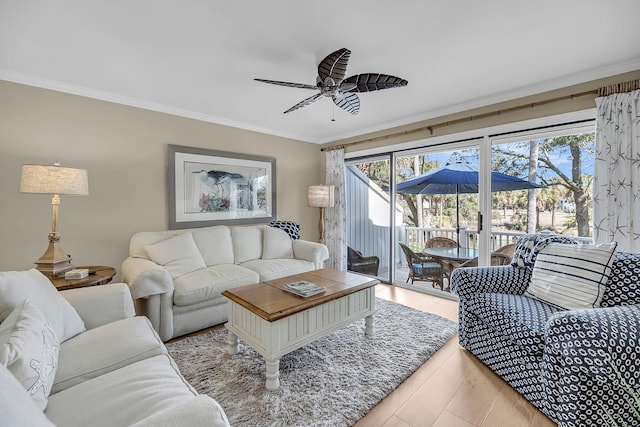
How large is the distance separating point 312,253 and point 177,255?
1.56m

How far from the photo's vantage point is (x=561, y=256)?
1.94m

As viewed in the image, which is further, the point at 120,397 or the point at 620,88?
the point at 620,88

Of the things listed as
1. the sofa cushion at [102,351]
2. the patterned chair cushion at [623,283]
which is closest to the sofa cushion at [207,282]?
the sofa cushion at [102,351]

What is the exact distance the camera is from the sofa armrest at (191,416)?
723mm

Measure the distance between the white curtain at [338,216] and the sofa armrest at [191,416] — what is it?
3.73 metres

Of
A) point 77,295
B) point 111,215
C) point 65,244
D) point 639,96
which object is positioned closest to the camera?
point 77,295

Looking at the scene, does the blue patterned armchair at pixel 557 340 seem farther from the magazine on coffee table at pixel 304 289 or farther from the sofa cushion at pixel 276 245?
the sofa cushion at pixel 276 245

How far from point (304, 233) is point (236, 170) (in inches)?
63.5

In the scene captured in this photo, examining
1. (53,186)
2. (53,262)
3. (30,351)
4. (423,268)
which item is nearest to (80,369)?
(30,351)

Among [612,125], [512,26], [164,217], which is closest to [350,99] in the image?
[512,26]

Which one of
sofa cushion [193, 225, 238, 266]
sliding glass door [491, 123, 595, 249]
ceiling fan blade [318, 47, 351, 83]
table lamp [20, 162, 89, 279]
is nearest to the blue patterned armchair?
sliding glass door [491, 123, 595, 249]

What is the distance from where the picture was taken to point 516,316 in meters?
1.71

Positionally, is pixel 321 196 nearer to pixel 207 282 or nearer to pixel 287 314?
pixel 207 282

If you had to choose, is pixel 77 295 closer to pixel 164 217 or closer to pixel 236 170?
pixel 164 217
